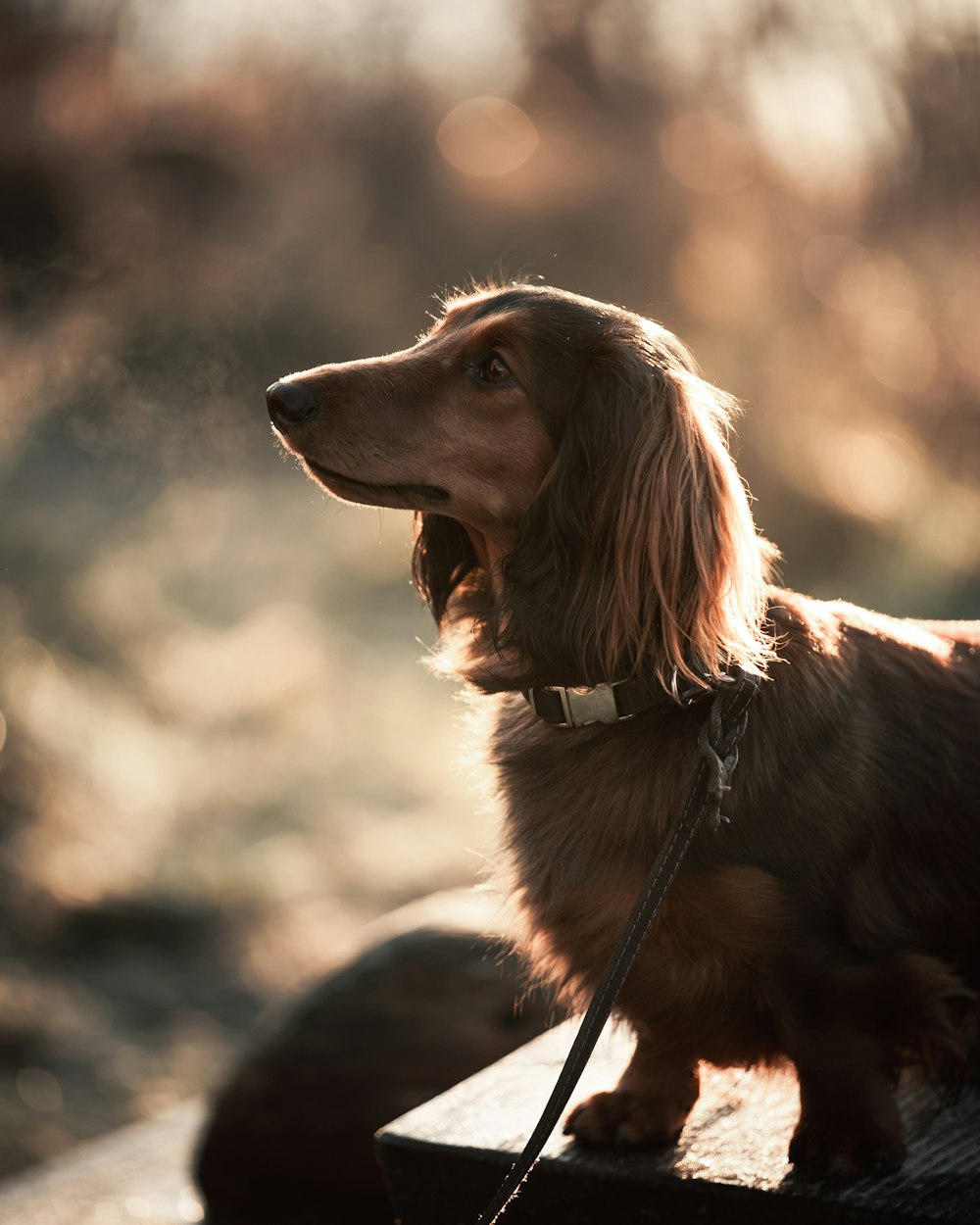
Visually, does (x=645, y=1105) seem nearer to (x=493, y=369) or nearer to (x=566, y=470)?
(x=566, y=470)

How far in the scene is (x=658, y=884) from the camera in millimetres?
2107

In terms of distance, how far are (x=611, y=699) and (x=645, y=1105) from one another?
0.82m

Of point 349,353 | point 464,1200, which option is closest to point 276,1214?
point 464,1200

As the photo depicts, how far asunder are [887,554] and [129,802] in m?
6.14

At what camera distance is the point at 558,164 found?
1077 centimetres

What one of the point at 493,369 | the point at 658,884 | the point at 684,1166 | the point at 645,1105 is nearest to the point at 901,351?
the point at 493,369

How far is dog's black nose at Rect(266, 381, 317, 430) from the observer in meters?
2.42

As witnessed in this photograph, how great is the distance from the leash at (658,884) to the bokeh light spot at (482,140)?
907 cm

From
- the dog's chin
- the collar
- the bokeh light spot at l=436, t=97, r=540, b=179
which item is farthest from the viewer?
the bokeh light spot at l=436, t=97, r=540, b=179

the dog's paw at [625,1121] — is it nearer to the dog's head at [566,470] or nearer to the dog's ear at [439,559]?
the dog's head at [566,470]

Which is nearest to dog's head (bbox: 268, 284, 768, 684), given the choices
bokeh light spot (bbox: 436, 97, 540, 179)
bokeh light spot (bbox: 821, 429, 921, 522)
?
bokeh light spot (bbox: 821, 429, 921, 522)

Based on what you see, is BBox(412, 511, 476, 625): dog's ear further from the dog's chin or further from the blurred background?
the blurred background

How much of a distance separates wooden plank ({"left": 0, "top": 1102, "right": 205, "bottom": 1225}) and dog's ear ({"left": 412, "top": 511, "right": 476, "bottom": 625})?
200cm

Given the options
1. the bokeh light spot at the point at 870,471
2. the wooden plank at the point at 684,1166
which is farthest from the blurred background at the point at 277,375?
the wooden plank at the point at 684,1166
